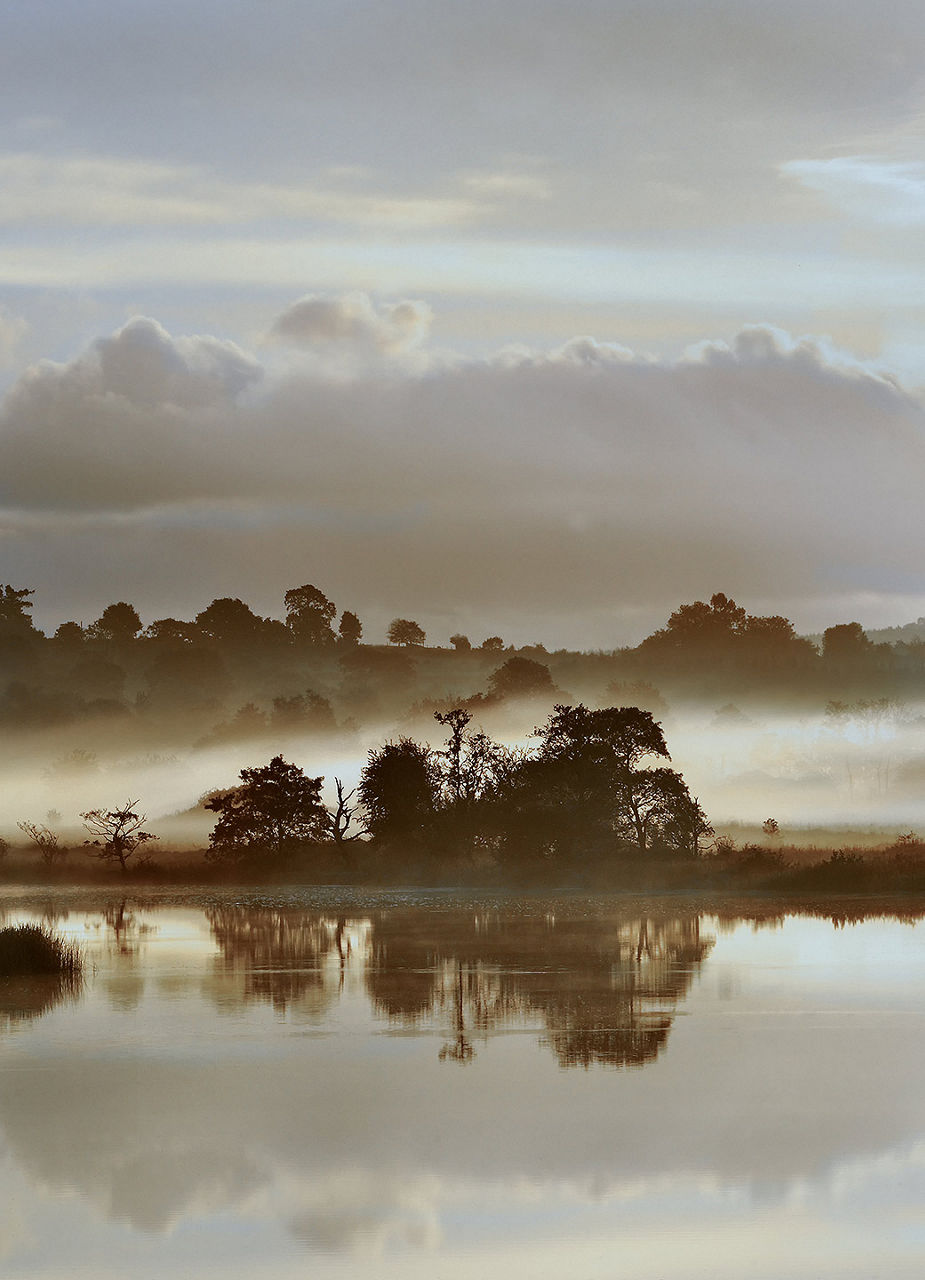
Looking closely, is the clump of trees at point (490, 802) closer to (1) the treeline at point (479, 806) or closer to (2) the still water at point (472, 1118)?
(1) the treeline at point (479, 806)

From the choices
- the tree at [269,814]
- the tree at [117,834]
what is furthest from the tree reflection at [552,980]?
the tree at [117,834]

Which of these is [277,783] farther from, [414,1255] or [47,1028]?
[414,1255]

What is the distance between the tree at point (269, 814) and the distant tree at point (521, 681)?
29.5 meters

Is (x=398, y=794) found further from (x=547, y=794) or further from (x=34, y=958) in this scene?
(x=34, y=958)

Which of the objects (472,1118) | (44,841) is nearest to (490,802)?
(44,841)

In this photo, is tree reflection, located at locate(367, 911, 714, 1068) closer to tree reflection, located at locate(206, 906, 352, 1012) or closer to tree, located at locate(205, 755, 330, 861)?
tree reflection, located at locate(206, 906, 352, 1012)

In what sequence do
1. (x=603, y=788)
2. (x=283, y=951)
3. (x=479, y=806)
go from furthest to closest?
(x=479, y=806)
(x=603, y=788)
(x=283, y=951)

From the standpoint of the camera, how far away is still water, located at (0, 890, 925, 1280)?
1546 cm

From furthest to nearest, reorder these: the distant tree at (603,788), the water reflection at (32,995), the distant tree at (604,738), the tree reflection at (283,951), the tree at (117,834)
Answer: the tree at (117,834) → the distant tree at (604,738) → the distant tree at (603,788) → the tree reflection at (283,951) → the water reflection at (32,995)

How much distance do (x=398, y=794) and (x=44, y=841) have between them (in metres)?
23.3

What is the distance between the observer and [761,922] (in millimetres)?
49625

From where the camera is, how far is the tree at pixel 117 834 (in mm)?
88438

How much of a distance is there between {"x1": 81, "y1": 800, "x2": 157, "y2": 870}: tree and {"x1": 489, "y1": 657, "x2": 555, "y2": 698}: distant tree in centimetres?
2790

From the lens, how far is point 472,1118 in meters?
20.6
